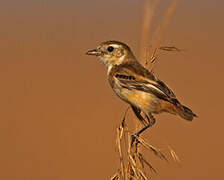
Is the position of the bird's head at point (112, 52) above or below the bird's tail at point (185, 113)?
above

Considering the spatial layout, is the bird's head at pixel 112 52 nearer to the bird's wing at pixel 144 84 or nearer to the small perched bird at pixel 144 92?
the small perched bird at pixel 144 92

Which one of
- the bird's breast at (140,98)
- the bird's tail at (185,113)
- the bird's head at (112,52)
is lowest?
the bird's tail at (185,113)

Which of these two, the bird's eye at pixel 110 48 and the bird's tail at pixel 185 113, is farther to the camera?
the bird's eye at pixel 110 48

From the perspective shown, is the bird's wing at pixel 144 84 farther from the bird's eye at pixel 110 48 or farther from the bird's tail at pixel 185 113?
the bird's eye at pixel 110 48

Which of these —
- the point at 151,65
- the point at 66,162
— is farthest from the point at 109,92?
the point at 151,65

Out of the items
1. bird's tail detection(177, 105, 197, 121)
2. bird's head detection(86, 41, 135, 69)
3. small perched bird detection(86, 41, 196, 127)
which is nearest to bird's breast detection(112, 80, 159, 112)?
small perched bird detection(86, 41, 196, 127)

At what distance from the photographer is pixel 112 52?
14.4 feet

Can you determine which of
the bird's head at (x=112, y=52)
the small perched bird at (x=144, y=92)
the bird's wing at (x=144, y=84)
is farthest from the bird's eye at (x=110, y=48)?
the bird's wing at (x=144, y=84)

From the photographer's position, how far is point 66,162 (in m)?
8.16

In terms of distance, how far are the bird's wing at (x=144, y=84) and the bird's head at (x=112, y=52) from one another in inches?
14.3

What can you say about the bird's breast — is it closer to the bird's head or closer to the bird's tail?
the bird's tail

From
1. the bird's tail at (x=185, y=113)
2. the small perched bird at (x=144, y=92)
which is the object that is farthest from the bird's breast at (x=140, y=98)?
the bird's tail at (x=185, y=113)

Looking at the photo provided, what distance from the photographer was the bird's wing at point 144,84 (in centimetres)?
386

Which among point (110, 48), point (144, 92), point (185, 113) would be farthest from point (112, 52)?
point (185, 113)
